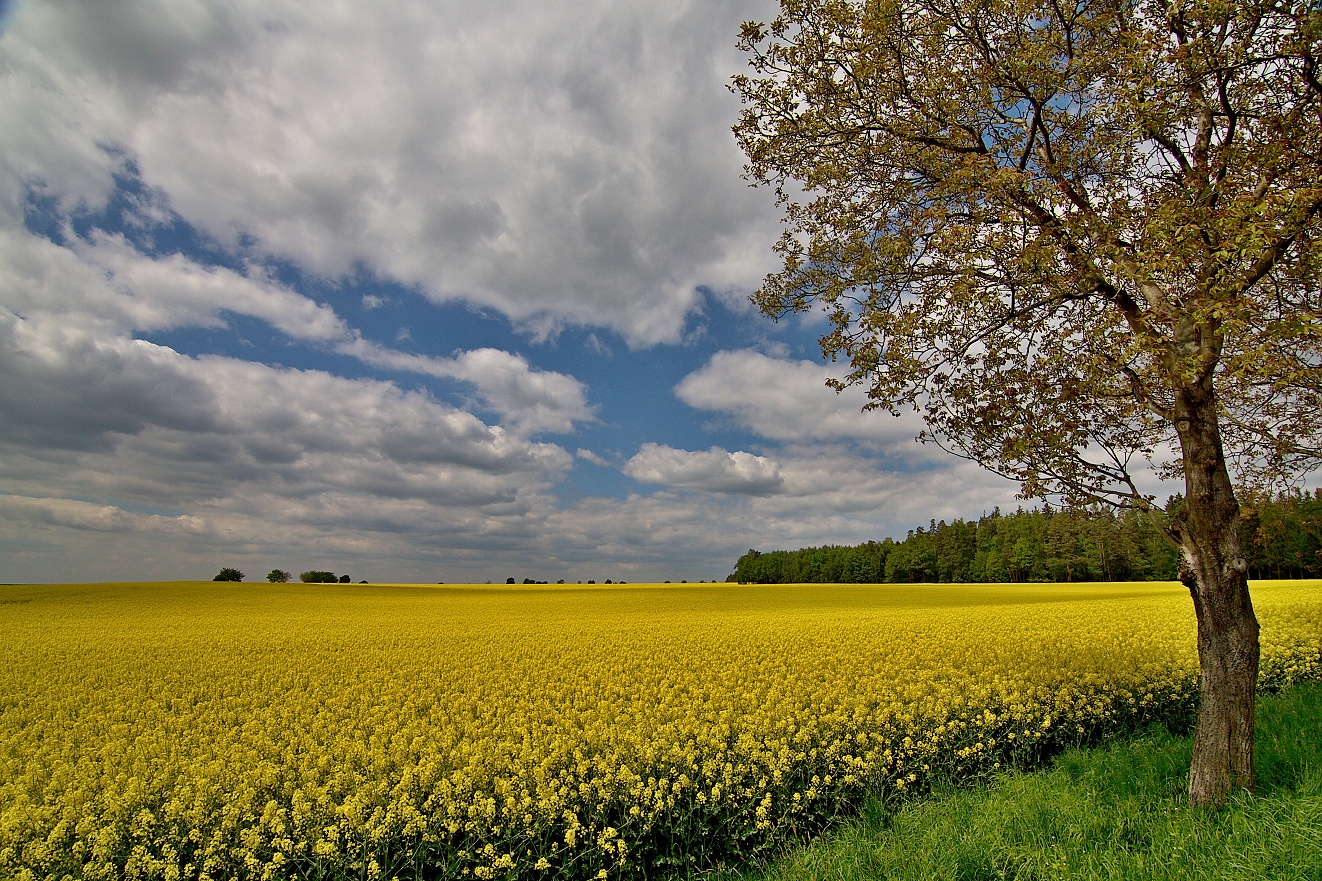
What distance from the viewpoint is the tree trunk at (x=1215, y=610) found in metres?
5.82

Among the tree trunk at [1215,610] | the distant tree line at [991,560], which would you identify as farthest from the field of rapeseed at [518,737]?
the distant tree line at [991,560]

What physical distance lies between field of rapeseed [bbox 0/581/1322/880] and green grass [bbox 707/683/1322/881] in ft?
3.00

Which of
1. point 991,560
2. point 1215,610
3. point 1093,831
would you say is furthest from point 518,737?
point 991,560

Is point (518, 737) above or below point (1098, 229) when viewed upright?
below

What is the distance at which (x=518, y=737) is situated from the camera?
8.16 metres

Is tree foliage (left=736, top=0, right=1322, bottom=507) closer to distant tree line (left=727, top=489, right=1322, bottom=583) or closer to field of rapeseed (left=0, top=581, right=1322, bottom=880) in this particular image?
field of rapeseed (left=0, top=581, right=1322, bottom=880)

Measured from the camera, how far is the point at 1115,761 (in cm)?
769

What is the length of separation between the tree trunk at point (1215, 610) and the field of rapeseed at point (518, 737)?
299cm

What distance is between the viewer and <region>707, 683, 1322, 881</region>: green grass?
459cm

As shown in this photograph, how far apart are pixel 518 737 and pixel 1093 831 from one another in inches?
260

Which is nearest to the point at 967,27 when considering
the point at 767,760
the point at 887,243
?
the point at 887,243

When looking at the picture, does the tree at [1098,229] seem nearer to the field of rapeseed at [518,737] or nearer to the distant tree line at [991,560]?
the field of rapeseed at [518,737]

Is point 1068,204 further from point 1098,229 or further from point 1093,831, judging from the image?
point 1093,831

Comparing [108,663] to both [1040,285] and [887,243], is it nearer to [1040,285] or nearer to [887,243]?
[887,243]
